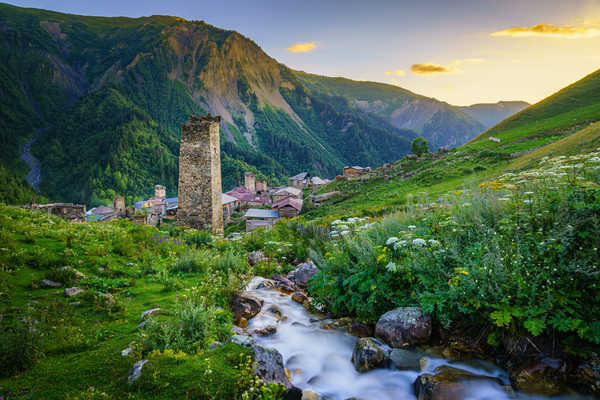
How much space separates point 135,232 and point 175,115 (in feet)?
675

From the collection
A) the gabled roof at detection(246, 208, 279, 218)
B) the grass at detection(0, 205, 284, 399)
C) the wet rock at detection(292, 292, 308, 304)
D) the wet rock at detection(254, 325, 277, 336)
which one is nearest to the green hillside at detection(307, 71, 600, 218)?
the wet rock at detection(292, 292, 308, 304)

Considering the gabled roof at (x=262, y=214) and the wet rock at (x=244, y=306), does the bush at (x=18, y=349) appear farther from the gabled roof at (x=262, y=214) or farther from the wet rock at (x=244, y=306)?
the gabled roof at (x=262, y=214)

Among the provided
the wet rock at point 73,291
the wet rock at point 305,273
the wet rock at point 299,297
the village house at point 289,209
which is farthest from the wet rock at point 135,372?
the village house at point 289,209

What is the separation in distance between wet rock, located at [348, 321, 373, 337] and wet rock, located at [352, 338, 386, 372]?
632 mm

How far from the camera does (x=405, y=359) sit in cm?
489

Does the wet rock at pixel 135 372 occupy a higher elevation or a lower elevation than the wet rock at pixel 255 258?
higher

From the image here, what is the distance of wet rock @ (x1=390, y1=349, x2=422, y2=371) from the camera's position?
4.79 metres

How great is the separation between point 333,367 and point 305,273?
4.00 metres

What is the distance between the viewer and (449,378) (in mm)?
4359

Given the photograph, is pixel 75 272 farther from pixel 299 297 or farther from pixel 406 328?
pixel 406 328

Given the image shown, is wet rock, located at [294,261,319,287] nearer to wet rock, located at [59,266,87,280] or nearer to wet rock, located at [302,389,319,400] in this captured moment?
wet rock, located at [302,389,319,400]

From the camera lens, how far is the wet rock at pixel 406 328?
5.11m

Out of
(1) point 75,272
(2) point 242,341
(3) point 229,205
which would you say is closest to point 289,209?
(3) point 229,205

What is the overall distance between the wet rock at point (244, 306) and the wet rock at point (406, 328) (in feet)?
9.51
